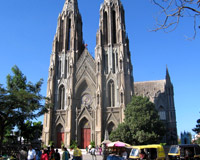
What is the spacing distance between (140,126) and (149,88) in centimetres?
2524

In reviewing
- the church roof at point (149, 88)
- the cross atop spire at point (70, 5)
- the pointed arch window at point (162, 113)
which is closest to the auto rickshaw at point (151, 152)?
the pointed arch window at point (162, 113)

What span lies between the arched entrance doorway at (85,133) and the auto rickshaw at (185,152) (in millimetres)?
22714

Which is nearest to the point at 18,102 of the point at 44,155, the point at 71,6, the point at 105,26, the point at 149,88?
the point at 44,155

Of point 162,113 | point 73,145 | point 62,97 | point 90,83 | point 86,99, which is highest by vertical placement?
point 90,83

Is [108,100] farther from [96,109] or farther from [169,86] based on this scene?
[169,86]

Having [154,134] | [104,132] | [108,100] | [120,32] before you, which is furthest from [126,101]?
[120,32]

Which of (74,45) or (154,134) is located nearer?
(154,134)

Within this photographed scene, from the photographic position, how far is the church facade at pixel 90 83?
3844 cm

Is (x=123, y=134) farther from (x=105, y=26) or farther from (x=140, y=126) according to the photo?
(x=105, y=26)

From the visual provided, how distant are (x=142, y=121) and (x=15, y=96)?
1742 centimetres

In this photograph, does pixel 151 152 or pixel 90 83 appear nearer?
pixel 151 152

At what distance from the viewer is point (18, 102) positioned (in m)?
24.5

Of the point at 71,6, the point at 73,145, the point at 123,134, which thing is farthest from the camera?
the point at 71,6

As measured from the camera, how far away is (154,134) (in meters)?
30.2
